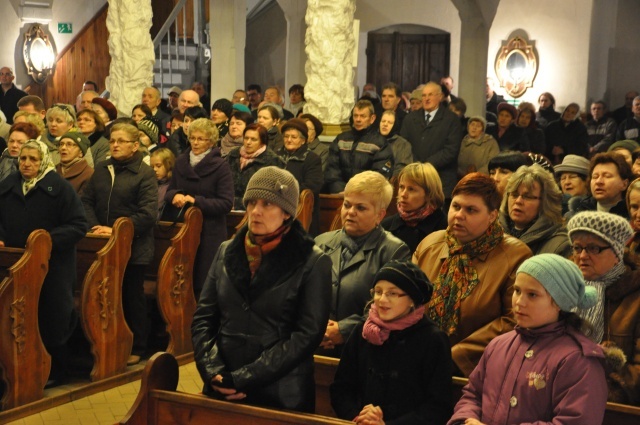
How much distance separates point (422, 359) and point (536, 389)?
482 mm

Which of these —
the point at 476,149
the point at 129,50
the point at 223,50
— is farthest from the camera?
the point at 223,50

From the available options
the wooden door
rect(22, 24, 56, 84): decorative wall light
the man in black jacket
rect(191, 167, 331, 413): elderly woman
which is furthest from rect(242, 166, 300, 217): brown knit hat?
the wooden door

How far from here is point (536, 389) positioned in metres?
3.23

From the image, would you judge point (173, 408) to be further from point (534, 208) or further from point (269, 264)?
point (534, 208)

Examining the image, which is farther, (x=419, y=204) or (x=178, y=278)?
(x=178, y=278)

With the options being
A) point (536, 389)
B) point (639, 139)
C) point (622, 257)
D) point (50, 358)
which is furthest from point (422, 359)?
point (639, 139)

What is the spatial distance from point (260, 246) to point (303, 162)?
4.13m

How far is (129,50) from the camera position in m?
11.7

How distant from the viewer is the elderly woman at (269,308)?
148 inches

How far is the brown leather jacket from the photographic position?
3951mm

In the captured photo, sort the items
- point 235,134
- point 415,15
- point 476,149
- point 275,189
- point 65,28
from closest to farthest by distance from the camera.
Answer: point 275,189
point 235,134
point 476,149
point 65,28
point 415,15

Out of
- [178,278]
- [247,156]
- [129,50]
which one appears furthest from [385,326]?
[129,50]

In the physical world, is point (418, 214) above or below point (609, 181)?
below

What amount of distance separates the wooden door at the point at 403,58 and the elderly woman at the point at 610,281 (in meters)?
15.2
